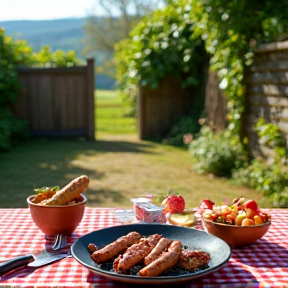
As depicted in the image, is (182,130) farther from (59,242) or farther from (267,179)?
(59,242)

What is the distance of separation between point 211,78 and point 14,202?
4.74 meters

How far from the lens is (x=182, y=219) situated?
229 cm

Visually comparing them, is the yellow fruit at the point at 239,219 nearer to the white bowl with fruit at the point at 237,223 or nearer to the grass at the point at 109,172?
the white bowl with fruit at the point at 237,223

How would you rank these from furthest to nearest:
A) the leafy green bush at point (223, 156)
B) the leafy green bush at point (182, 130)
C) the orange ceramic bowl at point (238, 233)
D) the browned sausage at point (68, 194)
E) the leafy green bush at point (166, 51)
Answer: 1. the leafy green bush at point (166, 51)
2. the leafy green bush at point (182, 130)
3. the leafy green bush at point (223, 156)
4. the browned sausage at point (68, 194)
5. the orange ceramic bowl at point (238, 233)

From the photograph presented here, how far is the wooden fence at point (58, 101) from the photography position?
38.7 feet

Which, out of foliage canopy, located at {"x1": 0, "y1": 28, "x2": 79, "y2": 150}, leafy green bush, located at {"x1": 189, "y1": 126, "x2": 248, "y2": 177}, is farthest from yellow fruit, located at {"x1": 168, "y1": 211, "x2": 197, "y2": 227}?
foliage canopy, located at {"x1": 0, "y1": 28, "x2": 79, "y2": 150}

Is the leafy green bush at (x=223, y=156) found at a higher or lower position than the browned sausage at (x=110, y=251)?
lower

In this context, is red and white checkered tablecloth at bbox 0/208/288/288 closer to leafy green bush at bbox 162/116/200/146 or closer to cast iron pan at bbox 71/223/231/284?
cast iron pan at bbox 71/223/231/284

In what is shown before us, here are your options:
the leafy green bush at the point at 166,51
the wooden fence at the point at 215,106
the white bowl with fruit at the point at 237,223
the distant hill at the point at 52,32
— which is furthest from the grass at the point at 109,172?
the distant hill at the point at 52,32

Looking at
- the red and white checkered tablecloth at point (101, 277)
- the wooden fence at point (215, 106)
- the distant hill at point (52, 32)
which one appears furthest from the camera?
the distant hill at point (52, 32)

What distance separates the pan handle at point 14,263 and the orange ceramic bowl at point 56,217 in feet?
0.96

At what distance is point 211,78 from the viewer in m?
9.53

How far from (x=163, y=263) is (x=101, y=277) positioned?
0.24m

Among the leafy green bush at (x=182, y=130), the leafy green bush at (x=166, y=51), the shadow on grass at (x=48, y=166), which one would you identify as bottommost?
the shadow on grass at (x=48, y=166)
